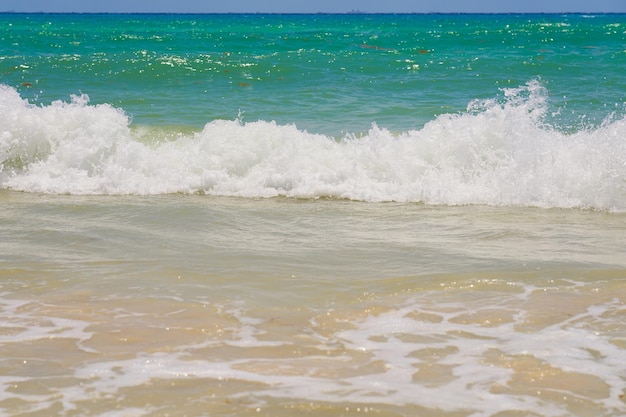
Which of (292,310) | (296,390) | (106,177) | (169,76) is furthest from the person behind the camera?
(169,76)

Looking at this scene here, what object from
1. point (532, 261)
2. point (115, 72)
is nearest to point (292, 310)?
point (532, 261)

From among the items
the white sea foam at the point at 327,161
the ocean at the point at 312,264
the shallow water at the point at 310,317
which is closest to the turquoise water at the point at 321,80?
the ocean at the point at 312,264

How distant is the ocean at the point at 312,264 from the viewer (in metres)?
3.44

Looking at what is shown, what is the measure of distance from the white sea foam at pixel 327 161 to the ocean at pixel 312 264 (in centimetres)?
3

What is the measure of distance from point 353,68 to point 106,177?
41.1 feet

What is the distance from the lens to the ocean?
3.44 metres

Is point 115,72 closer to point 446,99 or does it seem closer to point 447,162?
point 446,99

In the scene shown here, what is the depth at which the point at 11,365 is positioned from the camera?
3.64m

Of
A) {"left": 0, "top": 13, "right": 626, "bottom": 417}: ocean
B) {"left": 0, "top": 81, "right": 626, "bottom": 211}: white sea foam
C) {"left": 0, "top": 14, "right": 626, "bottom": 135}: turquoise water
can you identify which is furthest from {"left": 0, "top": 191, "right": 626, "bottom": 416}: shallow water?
{"left": 0, "top": 14, "right": 626, "bottom": 135}: turquoise water

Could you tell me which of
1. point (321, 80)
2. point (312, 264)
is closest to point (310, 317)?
point (312, 264)

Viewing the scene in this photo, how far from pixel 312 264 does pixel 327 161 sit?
4121 millimetres

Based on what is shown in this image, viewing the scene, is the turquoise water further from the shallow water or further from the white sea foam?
the shallow water

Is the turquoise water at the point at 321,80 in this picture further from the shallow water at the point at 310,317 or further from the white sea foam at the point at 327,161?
the shallow water at the point at 310,317

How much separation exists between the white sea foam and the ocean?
1.1 inches
